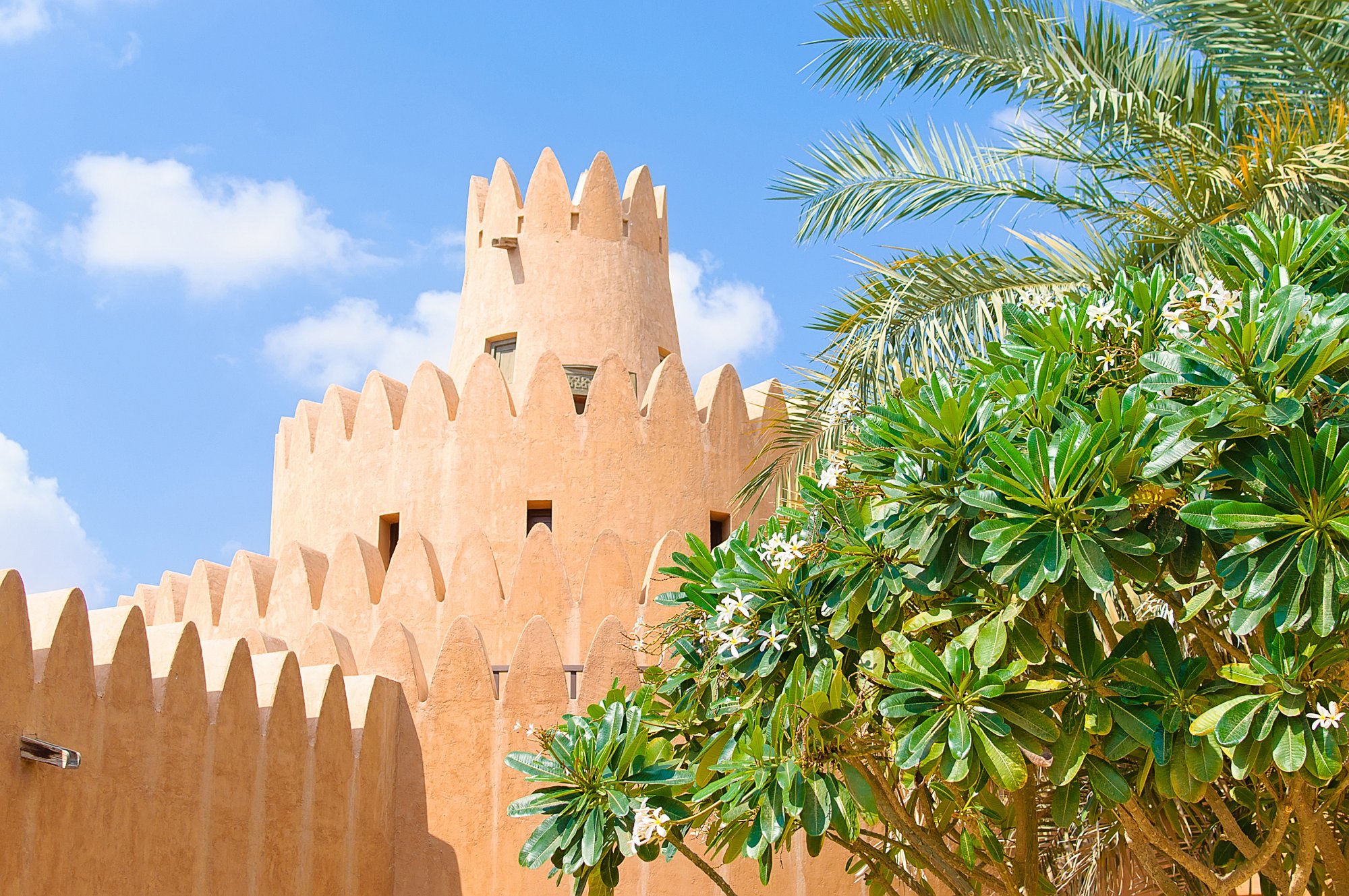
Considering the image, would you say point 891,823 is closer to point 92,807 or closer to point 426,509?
point 92,807

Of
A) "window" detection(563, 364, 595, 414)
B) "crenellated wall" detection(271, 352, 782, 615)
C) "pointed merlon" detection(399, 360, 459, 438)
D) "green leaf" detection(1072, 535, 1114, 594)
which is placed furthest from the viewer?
"window" detection(563, 364, 595, 414)

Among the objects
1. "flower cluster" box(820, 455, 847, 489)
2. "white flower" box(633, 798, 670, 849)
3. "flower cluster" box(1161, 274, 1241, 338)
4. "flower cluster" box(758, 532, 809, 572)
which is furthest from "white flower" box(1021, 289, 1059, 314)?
"white flower" box(633, 798, 670, 849)

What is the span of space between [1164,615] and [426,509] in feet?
29.4

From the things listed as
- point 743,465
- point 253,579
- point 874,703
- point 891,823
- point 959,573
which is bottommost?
point 891,823

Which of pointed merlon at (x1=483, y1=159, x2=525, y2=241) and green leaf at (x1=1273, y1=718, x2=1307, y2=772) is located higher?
pointed merlon at (x1=483, y1=159, x2=525, y2=241)

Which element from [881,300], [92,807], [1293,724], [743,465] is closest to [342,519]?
[743,465]

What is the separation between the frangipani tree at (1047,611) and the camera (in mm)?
6059

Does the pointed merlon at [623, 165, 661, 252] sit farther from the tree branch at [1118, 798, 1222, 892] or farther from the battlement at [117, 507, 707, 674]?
the tree branch at [1118, 798, 1222, 892]

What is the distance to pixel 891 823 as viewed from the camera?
27.7 feet

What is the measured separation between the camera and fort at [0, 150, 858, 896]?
9.94m

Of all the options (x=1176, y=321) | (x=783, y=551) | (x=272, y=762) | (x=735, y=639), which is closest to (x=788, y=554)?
(x=783, y=551)

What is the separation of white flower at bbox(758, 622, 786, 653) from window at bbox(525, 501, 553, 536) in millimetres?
8576

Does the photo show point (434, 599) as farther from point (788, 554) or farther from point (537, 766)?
point (788, 554)

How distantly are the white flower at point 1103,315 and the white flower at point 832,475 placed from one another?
1.50 m
